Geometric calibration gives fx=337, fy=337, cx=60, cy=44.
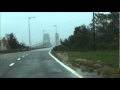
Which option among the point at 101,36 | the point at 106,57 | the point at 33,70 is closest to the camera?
the point at 33,70

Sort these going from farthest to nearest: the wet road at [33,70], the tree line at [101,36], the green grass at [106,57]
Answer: the tree line at [101,36]
the green grass at [106,57]
the wet road at [33,70]

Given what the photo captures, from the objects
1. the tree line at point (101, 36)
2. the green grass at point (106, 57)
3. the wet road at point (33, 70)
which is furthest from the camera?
the tree line at point (101, 36)

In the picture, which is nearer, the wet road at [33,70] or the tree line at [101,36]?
the wet road at [33,70]

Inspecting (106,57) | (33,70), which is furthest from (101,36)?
(33,70)

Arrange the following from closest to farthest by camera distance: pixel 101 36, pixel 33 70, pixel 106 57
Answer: pixel 33 70, pixel 106 57, pixel 101 36

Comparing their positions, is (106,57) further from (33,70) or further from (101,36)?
(101,36)

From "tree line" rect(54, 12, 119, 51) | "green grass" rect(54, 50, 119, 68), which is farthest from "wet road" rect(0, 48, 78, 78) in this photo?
"tree line" rect(54, 12, 119, 51)

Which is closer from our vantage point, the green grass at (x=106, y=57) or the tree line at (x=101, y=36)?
the green grass at (x=106, y=57)

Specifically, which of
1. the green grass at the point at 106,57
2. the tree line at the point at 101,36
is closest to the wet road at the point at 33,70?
the green grass at the point at 106,57

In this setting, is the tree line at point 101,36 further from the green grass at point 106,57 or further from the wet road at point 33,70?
the wet road at point 33,70

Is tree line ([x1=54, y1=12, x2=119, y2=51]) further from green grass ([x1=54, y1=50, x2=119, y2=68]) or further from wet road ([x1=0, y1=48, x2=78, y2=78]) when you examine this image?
wet road ([x1=0, y1=48, x2=78, y2=78])
